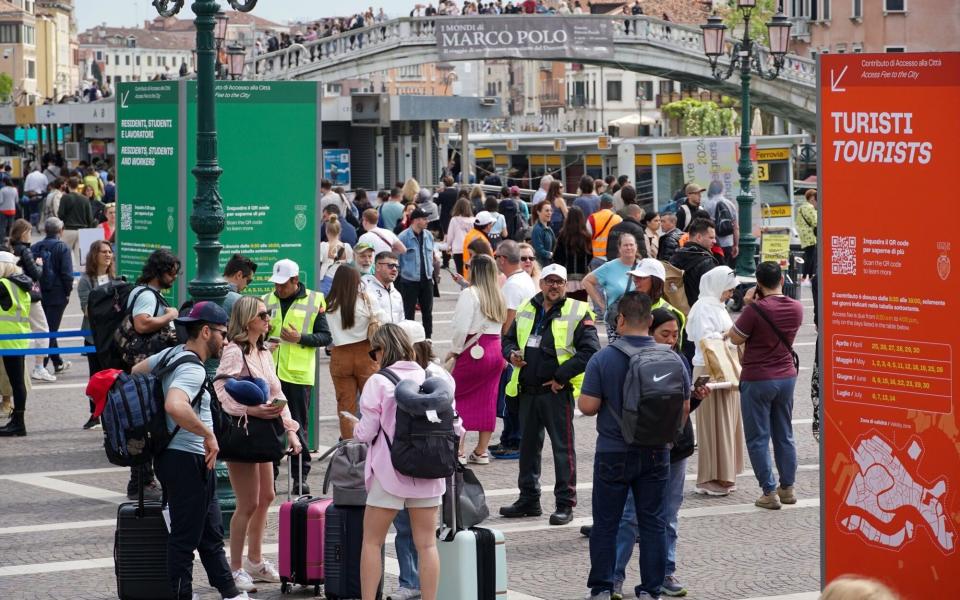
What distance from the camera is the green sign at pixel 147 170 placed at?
12617mm

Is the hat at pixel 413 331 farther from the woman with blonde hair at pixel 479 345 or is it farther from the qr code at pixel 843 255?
the woman with blonde hair at pixel 479 345

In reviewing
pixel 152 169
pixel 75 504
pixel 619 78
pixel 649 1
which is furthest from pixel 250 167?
pixel 619 78

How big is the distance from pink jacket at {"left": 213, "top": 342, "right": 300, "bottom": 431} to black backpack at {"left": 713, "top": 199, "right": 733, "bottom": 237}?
1335cm

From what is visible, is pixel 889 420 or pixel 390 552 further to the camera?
pixel 390 552

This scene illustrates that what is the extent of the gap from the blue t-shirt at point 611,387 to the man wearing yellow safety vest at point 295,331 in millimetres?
3524

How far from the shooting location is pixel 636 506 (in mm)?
8461

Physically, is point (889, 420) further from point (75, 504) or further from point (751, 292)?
point (75, 504)

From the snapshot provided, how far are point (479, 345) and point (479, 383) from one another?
29 cm

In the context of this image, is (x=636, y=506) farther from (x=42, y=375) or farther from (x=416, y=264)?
(x=42, y=375)

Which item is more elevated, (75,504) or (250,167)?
(250,167)

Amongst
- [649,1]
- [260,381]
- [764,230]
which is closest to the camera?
[260,381]

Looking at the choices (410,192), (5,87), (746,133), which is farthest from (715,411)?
(5,87)

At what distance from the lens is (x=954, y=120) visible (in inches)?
260

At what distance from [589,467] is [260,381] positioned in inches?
161
